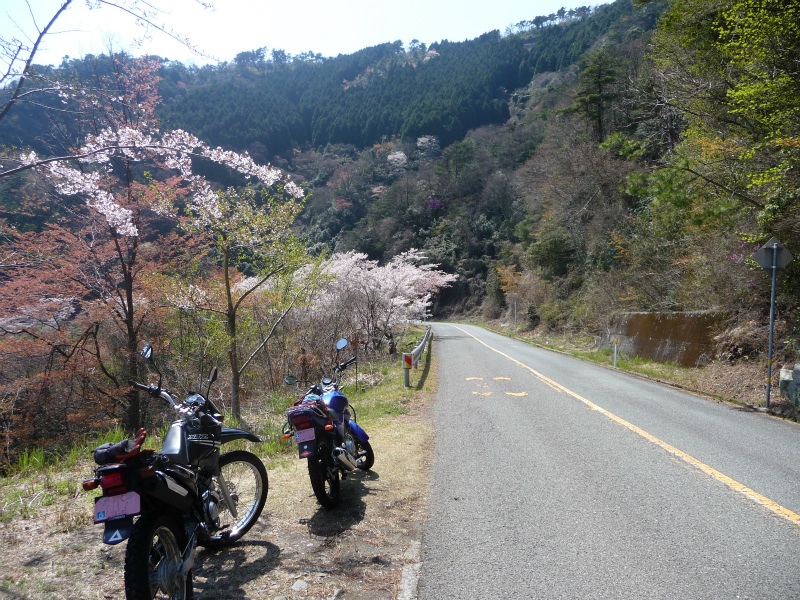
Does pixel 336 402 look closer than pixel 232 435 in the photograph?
No

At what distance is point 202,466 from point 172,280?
8606 millimetres

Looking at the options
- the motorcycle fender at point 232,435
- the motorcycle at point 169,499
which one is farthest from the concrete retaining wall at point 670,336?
the motorcycle at point 169,499

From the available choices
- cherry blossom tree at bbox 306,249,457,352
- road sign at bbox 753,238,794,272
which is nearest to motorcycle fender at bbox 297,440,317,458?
road sign at bbox 753,238,794,272

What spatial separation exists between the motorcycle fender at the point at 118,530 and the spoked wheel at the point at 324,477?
1.78 metres

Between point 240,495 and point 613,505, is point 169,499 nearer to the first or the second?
point 240,495

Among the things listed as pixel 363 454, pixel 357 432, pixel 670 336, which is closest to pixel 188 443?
pixel 357 432

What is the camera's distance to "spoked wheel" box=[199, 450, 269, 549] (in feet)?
12.6

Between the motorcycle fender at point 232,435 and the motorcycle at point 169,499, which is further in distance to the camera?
the motorcycle fender at point 232,435

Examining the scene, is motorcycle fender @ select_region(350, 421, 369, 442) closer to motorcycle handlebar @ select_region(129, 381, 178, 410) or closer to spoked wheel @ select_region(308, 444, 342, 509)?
spoked wheel @ select_region(308, 444, 342, 509)

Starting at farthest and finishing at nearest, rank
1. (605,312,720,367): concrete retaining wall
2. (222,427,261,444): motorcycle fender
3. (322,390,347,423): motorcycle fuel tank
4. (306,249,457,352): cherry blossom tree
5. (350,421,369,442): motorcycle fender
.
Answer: (306,249,457,352): cherry blossom tree, (605,312,720,367): concrete retaining wall, (350,421,369,442): motorcycle fender, (322,390,347,423): motorcycle fuel tank, (222,427,261,444): motorcycle fender

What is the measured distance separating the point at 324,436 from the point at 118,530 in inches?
81.6

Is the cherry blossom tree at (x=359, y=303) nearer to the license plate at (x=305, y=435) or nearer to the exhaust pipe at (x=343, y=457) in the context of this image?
the exhaust pipe at (x=343, y=457)

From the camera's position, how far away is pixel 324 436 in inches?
181

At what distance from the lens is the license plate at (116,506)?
2691mm
